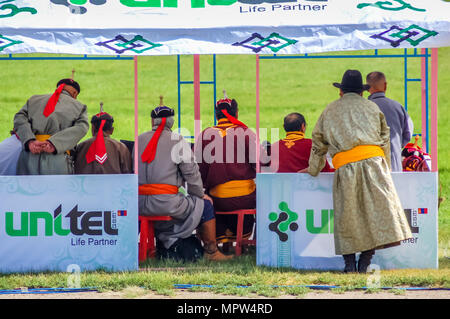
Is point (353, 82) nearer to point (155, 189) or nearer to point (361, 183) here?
point (361, 183)

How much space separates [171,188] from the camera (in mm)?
7637

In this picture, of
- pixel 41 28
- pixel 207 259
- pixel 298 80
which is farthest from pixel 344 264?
pixel 298 80

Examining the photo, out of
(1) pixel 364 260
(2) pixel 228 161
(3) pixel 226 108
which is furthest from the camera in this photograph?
(3) pixel 226 108

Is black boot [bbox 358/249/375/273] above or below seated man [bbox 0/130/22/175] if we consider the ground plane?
below

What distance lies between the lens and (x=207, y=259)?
779cm

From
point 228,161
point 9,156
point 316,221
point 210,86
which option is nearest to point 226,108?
point 228,161

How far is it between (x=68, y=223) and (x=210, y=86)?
1598 cm

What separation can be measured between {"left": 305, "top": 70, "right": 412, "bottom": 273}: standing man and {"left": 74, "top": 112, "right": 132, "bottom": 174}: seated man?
197 centimetres

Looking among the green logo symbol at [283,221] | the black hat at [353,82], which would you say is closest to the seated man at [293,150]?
the green logo symbol at [283,221]

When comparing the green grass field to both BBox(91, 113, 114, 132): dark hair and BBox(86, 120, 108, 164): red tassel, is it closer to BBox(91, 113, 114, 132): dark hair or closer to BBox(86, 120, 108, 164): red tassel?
BBox(91, 113, 114, 132): dark hair

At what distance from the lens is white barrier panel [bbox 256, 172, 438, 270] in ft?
24.2

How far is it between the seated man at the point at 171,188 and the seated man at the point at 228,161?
196 millimetres

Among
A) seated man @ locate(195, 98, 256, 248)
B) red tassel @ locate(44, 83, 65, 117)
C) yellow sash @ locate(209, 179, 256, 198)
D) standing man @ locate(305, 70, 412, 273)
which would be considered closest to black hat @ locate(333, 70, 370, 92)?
standing man @ locate(305, 70, 412, 273)

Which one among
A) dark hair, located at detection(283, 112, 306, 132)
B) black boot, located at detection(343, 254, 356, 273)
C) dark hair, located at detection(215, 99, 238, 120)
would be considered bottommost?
black boot, located at detection(343, 254, 356, 273)
